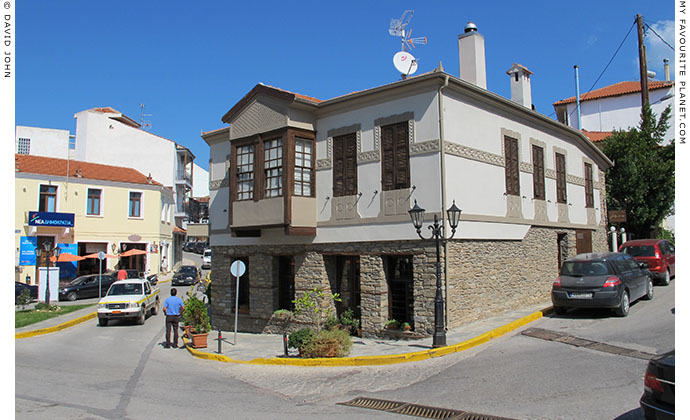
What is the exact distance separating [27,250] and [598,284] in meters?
34.1

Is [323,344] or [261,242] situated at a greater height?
[261,242]

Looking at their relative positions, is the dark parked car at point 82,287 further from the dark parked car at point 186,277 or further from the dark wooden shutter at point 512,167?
the dark wooden shutter at point 512,167

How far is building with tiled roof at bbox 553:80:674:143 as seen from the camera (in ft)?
139

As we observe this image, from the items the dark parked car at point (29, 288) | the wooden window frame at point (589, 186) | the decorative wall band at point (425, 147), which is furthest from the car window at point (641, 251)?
the dark parked car at point (29, 288)

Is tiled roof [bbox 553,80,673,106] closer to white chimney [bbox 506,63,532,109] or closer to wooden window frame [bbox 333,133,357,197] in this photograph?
white chimney [bbox 506,63,532,109]

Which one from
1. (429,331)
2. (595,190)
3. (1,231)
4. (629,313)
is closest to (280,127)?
(429,331)

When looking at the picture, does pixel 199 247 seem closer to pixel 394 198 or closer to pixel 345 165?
pixel 345 165

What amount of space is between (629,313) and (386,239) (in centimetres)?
728

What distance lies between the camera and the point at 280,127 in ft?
55.1

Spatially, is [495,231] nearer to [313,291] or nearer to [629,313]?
[629,313]

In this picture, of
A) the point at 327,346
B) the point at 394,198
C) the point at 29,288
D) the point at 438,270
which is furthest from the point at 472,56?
the point at 29,288

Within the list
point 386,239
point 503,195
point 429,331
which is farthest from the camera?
point 503,195

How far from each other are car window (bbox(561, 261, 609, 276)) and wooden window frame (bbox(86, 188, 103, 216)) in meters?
34.2

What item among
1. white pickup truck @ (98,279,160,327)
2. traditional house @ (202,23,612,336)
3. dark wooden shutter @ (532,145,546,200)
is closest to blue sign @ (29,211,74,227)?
white pickup truck @ (98,279,160,327)
